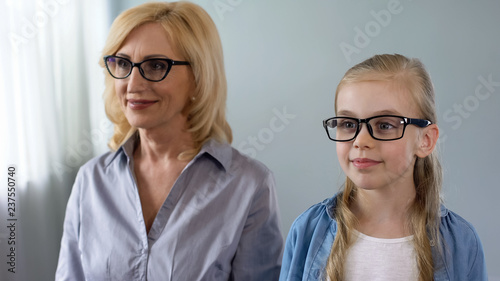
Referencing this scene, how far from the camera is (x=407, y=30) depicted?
2.09 m

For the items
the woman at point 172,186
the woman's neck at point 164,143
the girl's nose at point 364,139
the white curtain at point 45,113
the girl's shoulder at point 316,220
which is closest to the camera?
the girl's nose at point 364,139

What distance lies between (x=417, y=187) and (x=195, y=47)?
0.66 meters

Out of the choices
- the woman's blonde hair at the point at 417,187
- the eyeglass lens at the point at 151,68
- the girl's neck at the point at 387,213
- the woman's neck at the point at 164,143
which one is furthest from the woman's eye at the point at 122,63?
the girl's neck at the point at 387,213

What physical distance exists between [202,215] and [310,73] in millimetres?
1120

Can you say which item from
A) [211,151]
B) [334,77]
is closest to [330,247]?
[211,151]

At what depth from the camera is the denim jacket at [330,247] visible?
100cm

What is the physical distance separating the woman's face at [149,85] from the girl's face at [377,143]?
1.69ft

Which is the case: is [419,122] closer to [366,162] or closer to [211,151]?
[366,162]

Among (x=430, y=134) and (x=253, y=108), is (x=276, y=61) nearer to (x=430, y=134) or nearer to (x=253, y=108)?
(x=253, y=108)

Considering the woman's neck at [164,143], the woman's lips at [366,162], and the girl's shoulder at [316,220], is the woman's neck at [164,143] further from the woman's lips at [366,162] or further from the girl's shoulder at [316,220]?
the woman's lips at [366,162]

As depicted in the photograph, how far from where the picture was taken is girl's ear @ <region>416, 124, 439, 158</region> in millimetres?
1043

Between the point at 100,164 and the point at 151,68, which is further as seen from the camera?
the point at 100,164

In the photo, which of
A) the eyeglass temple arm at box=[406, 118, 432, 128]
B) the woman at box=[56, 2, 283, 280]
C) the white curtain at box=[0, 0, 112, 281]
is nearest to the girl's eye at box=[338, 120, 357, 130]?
the eyeglass temple arm at box=[406, 118, 432, 128]

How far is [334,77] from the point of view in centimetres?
224
